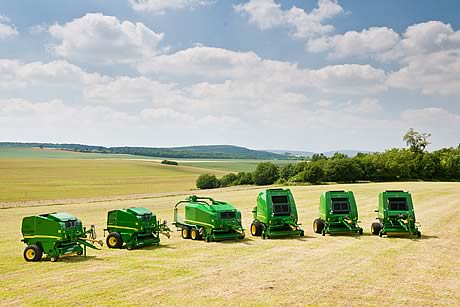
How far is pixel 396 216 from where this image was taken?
932 inches

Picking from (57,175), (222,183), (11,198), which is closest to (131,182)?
(57,175)

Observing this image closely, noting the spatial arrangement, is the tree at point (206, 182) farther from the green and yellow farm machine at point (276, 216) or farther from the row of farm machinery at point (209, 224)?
the row of farm machinery at point (209, 224)

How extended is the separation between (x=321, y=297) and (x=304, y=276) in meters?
2.41

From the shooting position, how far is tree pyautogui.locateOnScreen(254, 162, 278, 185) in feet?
335

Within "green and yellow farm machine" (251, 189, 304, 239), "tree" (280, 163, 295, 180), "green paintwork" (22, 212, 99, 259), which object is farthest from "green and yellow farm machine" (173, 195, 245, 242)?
"tree" (280, 163, 295, 180)

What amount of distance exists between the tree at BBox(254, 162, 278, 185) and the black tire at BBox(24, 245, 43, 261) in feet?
278

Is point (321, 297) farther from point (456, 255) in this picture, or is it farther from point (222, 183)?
point (222, 183)

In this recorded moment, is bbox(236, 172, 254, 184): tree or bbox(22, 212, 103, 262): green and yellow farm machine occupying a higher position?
bbox(22, 212, 103, 262): green and yellow farm machine

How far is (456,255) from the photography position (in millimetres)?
19234

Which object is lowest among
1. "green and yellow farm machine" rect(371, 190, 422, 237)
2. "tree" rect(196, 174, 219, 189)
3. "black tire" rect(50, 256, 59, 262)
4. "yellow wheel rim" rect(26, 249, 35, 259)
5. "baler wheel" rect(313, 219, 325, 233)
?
"tree" rect(196, 174, 219, 189)

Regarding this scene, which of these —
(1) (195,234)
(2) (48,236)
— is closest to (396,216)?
(1) (195,234)

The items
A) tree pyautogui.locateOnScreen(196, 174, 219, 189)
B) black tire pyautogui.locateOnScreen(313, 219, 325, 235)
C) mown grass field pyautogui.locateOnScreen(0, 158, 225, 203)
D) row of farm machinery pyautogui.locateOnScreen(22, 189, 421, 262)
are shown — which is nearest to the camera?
row of farm machinery pyautogui.locateOnScreen(22, 189, 421, 262)

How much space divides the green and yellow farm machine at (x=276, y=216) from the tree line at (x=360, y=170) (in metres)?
66.8

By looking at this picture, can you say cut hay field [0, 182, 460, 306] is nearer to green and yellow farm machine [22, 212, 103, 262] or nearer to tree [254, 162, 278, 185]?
green and yellow farm machine [22, 212, 103, 262]
